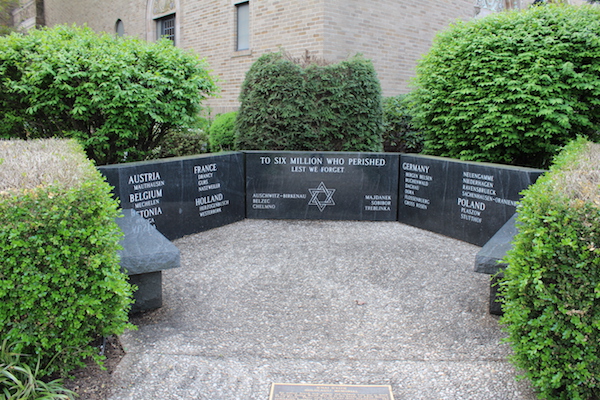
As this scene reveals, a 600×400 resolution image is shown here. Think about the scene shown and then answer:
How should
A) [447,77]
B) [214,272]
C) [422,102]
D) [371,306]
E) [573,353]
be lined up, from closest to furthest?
[573,353] → [371,306] → [214,272] → [447,77] → [422,102]

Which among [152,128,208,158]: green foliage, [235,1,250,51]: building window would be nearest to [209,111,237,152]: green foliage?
[152,128,208,158]: green foliage

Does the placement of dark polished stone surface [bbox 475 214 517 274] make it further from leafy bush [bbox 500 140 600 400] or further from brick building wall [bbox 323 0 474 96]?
brick building wall [bbox 323 0 474 96]

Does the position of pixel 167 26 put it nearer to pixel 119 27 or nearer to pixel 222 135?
pixel 119 27

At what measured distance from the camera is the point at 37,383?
286cm

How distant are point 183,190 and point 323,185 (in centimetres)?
224

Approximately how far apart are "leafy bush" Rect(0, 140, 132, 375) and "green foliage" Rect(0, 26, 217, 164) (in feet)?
9.99

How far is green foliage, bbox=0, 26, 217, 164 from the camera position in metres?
5.81

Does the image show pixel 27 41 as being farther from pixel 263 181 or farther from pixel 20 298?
pixel 20 298

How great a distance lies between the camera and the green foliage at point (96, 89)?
5.81 metres

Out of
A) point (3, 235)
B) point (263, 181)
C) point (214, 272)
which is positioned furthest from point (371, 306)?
point (263, 181)

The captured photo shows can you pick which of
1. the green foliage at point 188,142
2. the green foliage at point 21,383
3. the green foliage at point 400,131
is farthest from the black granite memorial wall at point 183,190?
the green foliage at point 400,131

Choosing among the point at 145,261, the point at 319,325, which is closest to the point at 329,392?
the point at 319,325

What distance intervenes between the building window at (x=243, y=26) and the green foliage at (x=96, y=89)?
822 cm

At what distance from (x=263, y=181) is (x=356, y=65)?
8.25 ft
